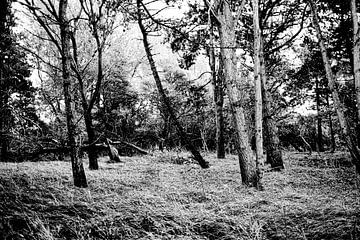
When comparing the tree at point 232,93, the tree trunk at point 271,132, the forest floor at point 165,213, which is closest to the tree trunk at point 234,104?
the tree at point 232,93

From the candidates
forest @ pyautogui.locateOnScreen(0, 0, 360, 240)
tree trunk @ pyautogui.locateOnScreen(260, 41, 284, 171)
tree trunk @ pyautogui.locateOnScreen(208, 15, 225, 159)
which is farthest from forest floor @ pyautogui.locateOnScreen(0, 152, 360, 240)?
tree trunk @ pyautogui.locateOnScreen(208, 15, 225, 159)

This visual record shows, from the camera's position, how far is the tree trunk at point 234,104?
18.8ft

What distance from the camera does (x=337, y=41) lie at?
1220cm

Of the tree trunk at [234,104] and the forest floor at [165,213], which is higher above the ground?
the tree trunk at [234,104]

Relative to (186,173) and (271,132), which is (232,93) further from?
(271,132)

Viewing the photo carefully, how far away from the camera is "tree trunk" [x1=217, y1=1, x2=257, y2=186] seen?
573 centimetres

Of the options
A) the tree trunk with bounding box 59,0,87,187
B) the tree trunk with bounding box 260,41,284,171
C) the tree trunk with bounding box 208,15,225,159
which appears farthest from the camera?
the tree trunk with bounding box 208,15,225,159

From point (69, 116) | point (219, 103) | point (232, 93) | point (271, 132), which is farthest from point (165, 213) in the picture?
point (219, 103)

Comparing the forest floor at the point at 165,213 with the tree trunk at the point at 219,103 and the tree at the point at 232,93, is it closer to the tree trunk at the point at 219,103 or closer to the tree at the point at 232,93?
the tree at the point at 232,93

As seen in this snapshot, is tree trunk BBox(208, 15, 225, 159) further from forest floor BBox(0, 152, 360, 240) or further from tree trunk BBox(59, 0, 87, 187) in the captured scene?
tree trunk BBox(59, 0, 87, 187)

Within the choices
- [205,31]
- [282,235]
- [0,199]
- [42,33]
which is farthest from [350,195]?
[42,33]

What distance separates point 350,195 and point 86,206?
4.80m

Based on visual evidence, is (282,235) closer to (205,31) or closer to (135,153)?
(205,31)

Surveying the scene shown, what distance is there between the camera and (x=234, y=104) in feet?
19.1
